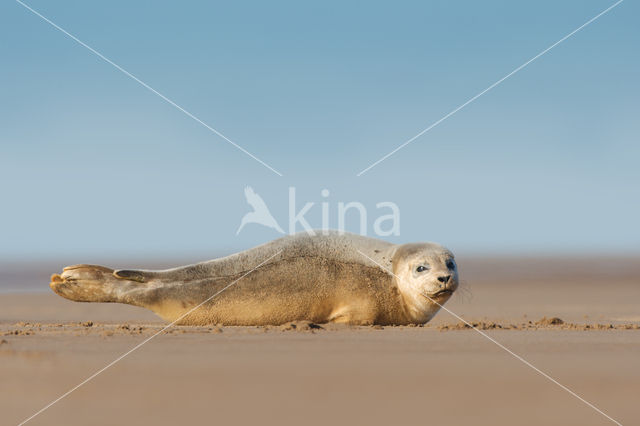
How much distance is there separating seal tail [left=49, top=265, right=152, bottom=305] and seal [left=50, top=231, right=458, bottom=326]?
0.04 feet

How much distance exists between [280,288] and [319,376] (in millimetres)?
3852

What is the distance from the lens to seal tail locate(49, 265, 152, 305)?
8.64m

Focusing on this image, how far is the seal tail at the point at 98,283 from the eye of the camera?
864cm

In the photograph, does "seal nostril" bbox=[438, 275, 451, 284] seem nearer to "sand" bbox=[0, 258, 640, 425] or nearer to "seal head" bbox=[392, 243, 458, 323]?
"seal head" bbox=[392, 243, 458, 323]

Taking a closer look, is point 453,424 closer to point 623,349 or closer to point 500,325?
point 623,349

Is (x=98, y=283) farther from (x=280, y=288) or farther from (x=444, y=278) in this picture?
(x=444, y=278)

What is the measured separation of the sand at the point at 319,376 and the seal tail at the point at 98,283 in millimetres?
1046

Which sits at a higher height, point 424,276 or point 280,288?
point 424,276

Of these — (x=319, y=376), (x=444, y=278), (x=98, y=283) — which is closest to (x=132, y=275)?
(x=98, y=283)

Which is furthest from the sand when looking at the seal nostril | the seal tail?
the seal tail

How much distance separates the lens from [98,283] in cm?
873

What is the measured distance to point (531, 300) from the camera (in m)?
14.4

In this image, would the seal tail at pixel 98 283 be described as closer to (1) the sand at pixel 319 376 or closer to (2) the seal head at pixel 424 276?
(1) the sand at pixel 319 376

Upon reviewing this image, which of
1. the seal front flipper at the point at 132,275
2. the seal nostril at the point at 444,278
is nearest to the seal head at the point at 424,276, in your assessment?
the seal nostril at the point at 444,278
